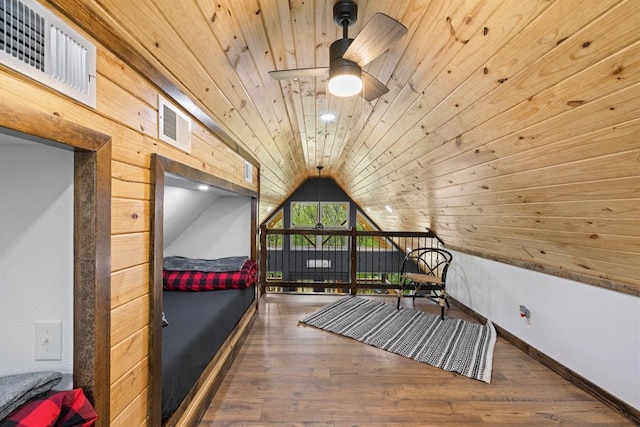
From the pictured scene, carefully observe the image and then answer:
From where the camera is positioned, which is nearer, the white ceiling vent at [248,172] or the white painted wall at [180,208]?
the white painted wall at [180,208]

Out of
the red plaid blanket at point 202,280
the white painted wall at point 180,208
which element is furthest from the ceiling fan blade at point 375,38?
the red plaid blanket at point 202,280

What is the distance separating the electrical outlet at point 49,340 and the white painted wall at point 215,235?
84.7 inches

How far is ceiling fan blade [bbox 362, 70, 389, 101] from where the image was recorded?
1496 millimetres

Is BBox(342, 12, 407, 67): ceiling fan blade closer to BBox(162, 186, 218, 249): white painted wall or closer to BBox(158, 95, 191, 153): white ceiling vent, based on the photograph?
BBox(158, 95, 191, 153): white ceiling vent

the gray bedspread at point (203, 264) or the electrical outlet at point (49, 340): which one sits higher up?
the electrical outlet at point (49, 340)

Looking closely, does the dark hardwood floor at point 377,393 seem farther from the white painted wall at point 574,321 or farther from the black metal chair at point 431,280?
the black metal chair at point 431,280

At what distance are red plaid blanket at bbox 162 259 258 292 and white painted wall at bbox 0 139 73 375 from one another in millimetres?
1676

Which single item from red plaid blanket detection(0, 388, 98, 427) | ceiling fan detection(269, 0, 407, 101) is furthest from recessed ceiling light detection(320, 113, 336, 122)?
red plaid blanket detection(0, 388, 98, 427)

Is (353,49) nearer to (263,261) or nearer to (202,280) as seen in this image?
(202,280)

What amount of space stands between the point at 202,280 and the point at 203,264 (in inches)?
8.2

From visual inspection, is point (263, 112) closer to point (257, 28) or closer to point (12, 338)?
point (257, 28)

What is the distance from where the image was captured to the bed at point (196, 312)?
1435 mm

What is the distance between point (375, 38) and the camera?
1.13 meters

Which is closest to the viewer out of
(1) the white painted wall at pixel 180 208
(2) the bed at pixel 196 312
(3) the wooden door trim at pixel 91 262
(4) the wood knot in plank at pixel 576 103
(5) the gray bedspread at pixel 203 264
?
(3) the wooden door trim at pixel 91 262
